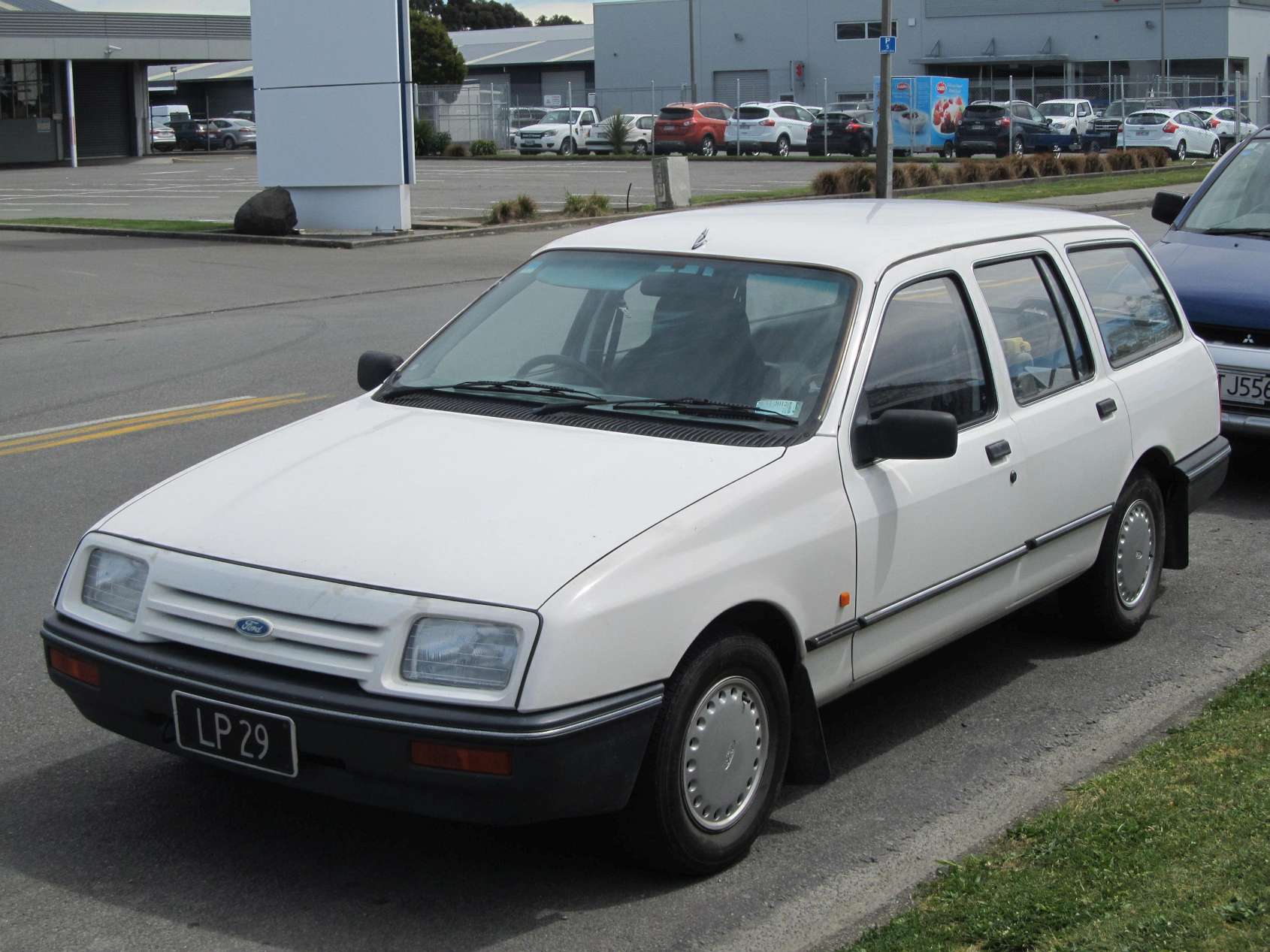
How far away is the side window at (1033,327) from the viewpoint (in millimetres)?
5410

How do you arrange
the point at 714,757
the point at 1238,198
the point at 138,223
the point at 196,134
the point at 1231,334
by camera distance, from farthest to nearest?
the point at 196,134, the point at 138,223, the point at 1238,198, the point at 1231,334, the point at 714,757

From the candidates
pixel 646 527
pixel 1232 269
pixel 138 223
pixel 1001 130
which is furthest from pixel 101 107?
pixel 646 527

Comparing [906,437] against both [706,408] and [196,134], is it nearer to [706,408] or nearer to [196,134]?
[706,408]

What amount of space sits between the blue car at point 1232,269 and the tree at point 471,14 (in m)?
130

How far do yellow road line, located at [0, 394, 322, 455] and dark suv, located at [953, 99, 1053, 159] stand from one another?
4437cm

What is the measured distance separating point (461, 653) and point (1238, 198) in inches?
303

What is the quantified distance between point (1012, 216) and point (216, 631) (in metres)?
3.35

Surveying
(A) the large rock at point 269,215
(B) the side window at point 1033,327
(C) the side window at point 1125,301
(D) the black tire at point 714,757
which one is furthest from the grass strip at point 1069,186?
(D) the black tire at point 714,757

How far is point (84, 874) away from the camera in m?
4.11

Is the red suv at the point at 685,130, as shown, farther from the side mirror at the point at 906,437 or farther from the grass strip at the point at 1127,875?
the grass strip at the point at 1127,875

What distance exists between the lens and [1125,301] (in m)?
6.32

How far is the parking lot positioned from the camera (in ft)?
107

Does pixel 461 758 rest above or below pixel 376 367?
below

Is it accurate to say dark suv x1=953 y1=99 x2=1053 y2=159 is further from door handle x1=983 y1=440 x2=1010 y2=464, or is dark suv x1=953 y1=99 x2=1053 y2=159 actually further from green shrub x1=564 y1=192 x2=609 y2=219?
door handle x1=983 y1=440 x2=1010 y2=464
